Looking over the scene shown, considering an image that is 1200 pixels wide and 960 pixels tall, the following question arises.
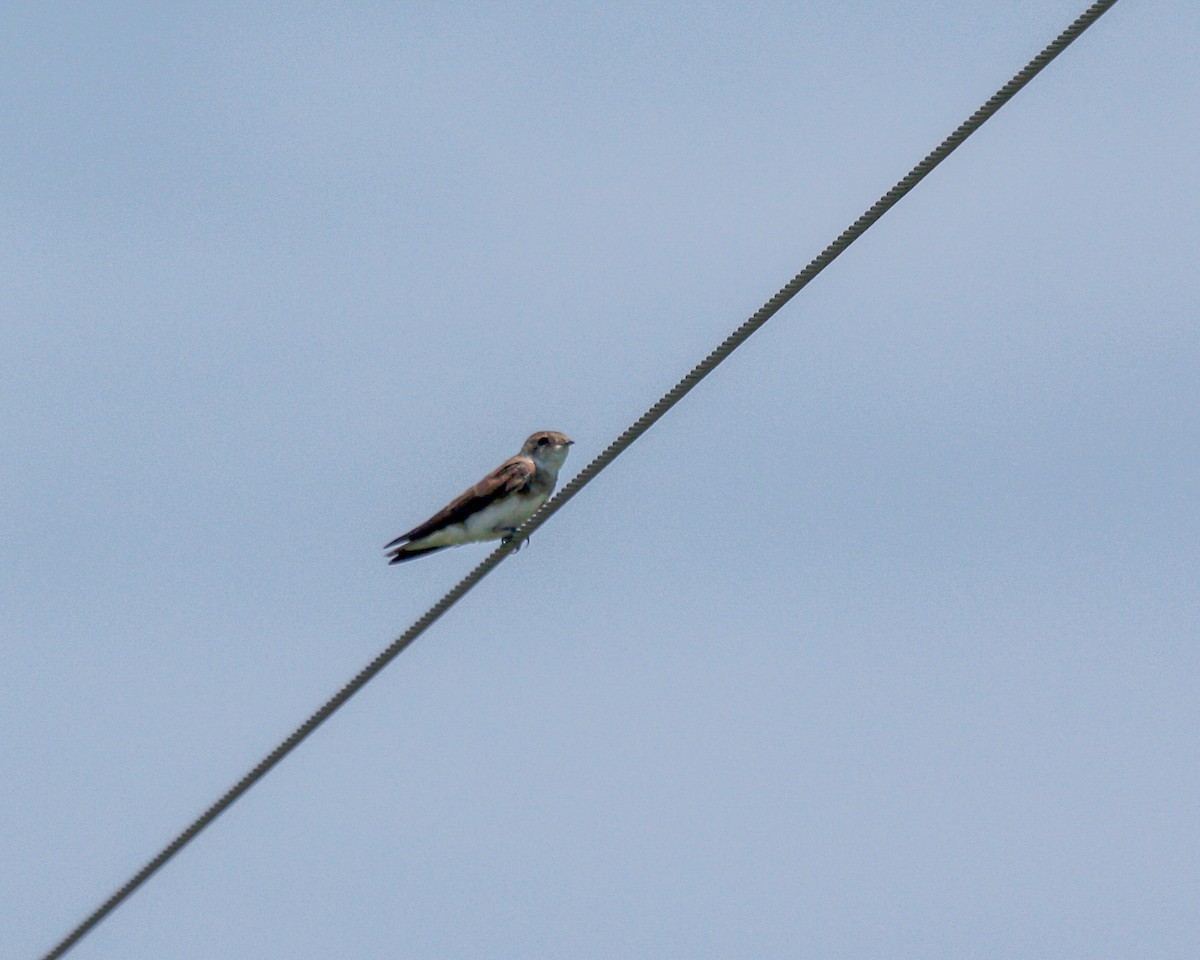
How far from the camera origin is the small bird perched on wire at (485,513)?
16.5 meters

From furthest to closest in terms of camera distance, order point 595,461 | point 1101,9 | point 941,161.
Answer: point 595,461, point 941,161, point 1101,9

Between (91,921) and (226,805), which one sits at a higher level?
(226,805)

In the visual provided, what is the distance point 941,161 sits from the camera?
33.0 feet

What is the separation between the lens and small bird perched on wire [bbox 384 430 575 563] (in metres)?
16.5

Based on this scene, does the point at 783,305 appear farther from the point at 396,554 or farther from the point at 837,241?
the point at 396,554

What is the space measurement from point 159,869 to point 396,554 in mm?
6531

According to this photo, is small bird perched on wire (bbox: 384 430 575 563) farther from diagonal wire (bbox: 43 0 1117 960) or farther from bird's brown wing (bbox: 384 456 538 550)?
diagonal wire (bbox: 43 0 1117 960)

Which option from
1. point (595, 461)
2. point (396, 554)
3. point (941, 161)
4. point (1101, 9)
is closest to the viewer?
point (1101, 9)

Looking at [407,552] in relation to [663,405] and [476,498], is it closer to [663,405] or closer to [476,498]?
[476,498]

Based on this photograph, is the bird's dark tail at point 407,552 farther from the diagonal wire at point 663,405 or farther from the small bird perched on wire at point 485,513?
the diagonal wire at point 663,405

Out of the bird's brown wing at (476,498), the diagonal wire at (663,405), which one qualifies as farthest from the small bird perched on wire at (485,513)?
the diagonal wire at (663,405)

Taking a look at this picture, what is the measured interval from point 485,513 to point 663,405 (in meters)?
6.01

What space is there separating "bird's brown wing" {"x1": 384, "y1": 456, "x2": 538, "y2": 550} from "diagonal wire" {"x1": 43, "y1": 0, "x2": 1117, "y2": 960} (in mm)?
5417

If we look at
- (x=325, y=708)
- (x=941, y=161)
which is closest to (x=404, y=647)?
(x=325, y=708)
